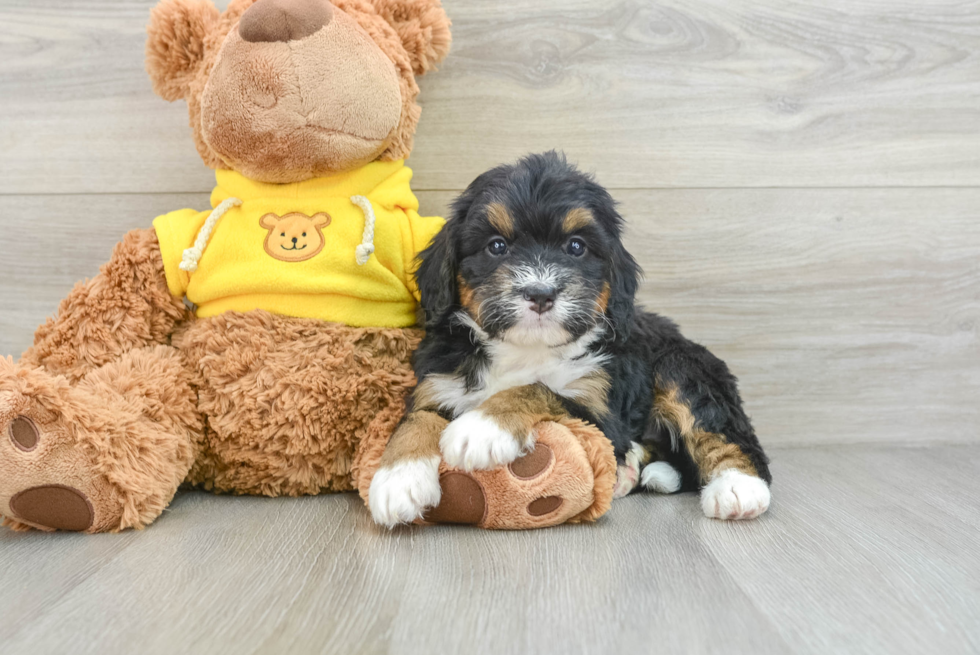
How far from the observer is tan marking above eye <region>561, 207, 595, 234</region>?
177 cm

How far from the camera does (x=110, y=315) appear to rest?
6.50 feet

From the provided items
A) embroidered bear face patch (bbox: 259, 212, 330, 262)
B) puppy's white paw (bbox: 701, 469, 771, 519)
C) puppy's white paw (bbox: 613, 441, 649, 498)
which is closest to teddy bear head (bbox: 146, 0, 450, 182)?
embroidered bear face patch (bbox: 259, 212, 330, 262)

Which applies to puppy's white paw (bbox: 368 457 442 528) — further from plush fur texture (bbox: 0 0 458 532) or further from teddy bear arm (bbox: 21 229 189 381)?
teddy bear arm (bbox: 21 229 189 381)

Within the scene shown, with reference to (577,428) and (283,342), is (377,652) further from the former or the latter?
(283,342)

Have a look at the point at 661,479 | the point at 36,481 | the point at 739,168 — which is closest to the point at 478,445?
the point at 661,479

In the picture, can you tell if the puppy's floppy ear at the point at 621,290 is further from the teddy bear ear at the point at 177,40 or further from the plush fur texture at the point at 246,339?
the teddy bear ear at the point at 177,40

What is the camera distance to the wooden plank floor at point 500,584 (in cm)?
119

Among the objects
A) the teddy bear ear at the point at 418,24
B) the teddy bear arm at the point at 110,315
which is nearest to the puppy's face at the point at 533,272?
the teddy bear ear at the point at 418,24

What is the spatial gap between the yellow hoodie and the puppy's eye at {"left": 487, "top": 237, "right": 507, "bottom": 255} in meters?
0.33

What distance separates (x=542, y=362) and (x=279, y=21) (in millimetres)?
1108

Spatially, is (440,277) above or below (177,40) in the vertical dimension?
below

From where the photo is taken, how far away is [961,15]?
252 centimetres

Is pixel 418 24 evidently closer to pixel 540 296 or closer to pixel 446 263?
pixel 446 263

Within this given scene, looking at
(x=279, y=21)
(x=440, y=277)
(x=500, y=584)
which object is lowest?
(x=500, y=584)
